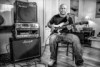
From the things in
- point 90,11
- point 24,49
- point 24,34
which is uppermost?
point 90,11

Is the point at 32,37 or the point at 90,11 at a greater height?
the point at 90,11

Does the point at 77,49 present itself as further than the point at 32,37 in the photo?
No

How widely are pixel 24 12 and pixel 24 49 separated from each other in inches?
26.6

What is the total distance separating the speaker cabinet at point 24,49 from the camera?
1850 millimetres

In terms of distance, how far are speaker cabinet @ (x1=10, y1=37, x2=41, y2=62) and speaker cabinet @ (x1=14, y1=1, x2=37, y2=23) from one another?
377 mm

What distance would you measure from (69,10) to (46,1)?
1.47 m

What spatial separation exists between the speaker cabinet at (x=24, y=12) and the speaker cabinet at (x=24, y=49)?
0.38 meters

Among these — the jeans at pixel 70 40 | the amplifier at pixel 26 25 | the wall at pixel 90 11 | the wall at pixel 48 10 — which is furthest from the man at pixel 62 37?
the wall at pixel 90 11

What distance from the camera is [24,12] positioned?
197 centimetres

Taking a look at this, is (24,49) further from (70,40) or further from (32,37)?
(70,40)

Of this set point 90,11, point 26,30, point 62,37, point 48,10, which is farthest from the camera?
point 90,11

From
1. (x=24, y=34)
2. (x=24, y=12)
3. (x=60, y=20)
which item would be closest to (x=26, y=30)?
(x=24, y=34)

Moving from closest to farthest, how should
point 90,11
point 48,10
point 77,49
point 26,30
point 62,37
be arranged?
point 77,49 < point 62,37 < point 26,30 < point 48,10 < point 90,11

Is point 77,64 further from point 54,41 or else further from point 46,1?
point 46,1
